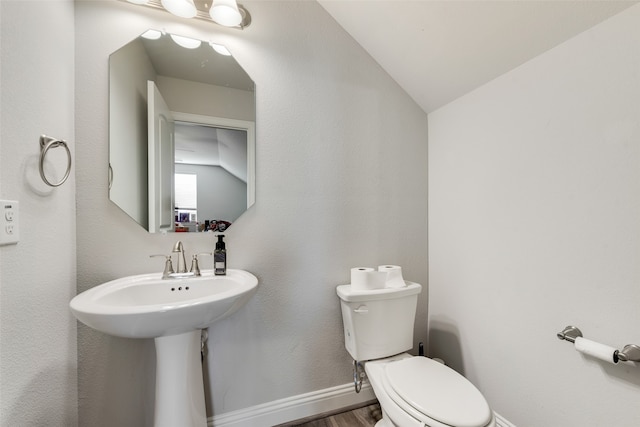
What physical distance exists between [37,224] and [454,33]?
177cm

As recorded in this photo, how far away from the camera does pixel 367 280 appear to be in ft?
4.15

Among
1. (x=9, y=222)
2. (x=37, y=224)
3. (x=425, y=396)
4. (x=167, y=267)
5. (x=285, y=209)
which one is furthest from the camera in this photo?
(x=285, y=209)

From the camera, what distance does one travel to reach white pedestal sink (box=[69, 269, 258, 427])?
2.35 ft

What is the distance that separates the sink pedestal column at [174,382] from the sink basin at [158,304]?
17cm

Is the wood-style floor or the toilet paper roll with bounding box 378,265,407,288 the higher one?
the toilet paper roll with bounding box 378,265,407,288

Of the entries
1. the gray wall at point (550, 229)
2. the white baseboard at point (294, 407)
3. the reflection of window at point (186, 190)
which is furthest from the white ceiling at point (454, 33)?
the white baseboard at point (294, 407)

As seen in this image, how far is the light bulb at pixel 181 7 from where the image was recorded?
3.57ft

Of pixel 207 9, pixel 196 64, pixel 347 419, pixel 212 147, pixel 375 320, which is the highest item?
pixel 207 9

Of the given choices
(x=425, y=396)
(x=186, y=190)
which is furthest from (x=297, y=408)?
(x=186, y=190)

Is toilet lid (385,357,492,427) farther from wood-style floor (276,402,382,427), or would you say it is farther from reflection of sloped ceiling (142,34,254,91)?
reflection of sloped ceiling (142,34,254,91)

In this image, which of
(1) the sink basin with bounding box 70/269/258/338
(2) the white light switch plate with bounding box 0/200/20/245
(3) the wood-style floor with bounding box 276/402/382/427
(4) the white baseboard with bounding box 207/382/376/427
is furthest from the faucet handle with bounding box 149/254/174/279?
(3) the wood-style floor with bounding box 276/402/382/427

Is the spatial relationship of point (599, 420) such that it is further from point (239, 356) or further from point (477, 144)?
point (239, 356)

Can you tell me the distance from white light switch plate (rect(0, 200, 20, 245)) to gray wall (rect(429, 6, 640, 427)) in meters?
1.75

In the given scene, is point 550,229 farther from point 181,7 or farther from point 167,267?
point 181,7
